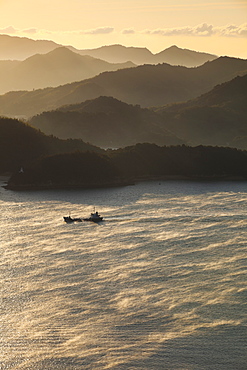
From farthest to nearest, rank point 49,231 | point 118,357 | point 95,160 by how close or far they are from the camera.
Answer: point 95,160 → point 49,231 → point 118,357

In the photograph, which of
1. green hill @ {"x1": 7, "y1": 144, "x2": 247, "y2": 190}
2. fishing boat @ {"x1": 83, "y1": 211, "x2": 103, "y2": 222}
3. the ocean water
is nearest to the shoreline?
green hill @ {"x1": 7, "y1": 144, "x2": 247, "y2": 190}

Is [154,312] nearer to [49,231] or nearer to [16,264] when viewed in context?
[16,264]

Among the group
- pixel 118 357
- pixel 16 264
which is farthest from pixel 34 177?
pixel 118 357

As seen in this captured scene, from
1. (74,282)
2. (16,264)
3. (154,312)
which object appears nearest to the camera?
(154,312)

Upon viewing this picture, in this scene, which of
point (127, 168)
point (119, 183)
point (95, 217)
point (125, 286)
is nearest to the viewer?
point (125, 286)

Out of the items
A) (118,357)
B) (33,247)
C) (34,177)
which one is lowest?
(118,357)

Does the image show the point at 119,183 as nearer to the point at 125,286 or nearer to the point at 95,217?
the point at 95,217

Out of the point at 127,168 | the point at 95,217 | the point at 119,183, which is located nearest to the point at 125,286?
the point at 95,217

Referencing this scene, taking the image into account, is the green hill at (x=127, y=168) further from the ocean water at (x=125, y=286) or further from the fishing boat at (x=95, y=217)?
the fishing boat at (x=95, y=217)
